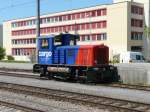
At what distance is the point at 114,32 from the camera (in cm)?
8456

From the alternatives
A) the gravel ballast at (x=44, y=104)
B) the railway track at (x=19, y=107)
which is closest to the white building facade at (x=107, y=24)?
the gravel ballast at (x=44, y=104)

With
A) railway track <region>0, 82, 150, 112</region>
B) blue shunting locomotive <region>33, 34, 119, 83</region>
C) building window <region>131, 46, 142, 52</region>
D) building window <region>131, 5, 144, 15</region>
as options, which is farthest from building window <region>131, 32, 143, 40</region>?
railway track <region>0, 82, 150, 112</region>

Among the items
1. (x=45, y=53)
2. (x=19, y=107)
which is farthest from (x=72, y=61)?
(x=19, y=107)

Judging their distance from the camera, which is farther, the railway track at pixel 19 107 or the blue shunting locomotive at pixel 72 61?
the blue shunting locomotive at pixel 72 61

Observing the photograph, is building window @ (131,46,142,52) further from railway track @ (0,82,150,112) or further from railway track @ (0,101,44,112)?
railway track @ (0,101,44,112)

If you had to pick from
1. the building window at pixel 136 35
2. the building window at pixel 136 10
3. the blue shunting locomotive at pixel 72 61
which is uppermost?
the building window at pixel 136 10

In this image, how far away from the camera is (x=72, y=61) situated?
2581 centimetres

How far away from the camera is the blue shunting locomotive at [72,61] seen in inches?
968

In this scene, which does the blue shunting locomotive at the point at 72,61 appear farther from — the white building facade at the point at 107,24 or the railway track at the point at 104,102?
the white building facade at the point at 107,24

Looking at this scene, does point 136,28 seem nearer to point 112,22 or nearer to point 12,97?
point 112,22

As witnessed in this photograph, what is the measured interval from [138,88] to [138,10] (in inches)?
2683

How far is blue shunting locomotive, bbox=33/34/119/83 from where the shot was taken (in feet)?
80.7

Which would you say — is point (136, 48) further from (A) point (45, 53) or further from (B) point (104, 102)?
(B) point (104, 102)

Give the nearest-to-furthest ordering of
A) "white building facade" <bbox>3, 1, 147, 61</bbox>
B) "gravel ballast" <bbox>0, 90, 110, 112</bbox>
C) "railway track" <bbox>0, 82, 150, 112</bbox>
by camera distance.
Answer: "railway track" <bbox>0, 82, 150, 112</bbox>, "gravel ballast" <bbox>0, 90, 110, 112</bbox>, "white building facade" <bbox>3, 1, 147, 61</bbox>
